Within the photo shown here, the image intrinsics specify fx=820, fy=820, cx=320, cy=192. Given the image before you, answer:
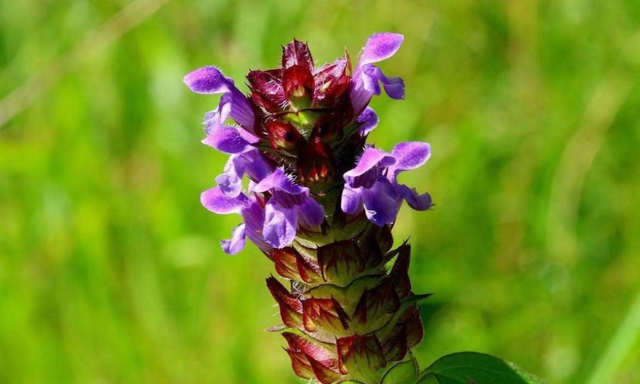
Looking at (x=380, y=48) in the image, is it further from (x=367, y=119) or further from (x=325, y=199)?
(x=325, y=199)

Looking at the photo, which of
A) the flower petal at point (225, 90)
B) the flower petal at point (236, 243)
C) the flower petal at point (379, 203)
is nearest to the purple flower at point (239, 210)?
the flower petal at point (236, 243)

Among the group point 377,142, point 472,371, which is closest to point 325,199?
point 472,371

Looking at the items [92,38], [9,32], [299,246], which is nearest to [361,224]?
[299,246]

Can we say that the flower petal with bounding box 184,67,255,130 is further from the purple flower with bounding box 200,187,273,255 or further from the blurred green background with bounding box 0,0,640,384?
the blurred green background with bounding box 0,0,640,384

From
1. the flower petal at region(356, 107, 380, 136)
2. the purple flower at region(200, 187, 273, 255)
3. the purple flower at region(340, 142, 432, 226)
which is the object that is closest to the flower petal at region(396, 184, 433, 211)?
the purple flower at region(340, 142, 432, 226)

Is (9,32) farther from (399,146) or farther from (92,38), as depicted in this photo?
(399,146)

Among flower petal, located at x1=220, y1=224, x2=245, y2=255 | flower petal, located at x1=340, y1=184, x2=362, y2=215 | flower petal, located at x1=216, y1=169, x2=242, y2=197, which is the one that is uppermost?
flower petal, located at x1=216, y1=169, x2=242, y2=197
